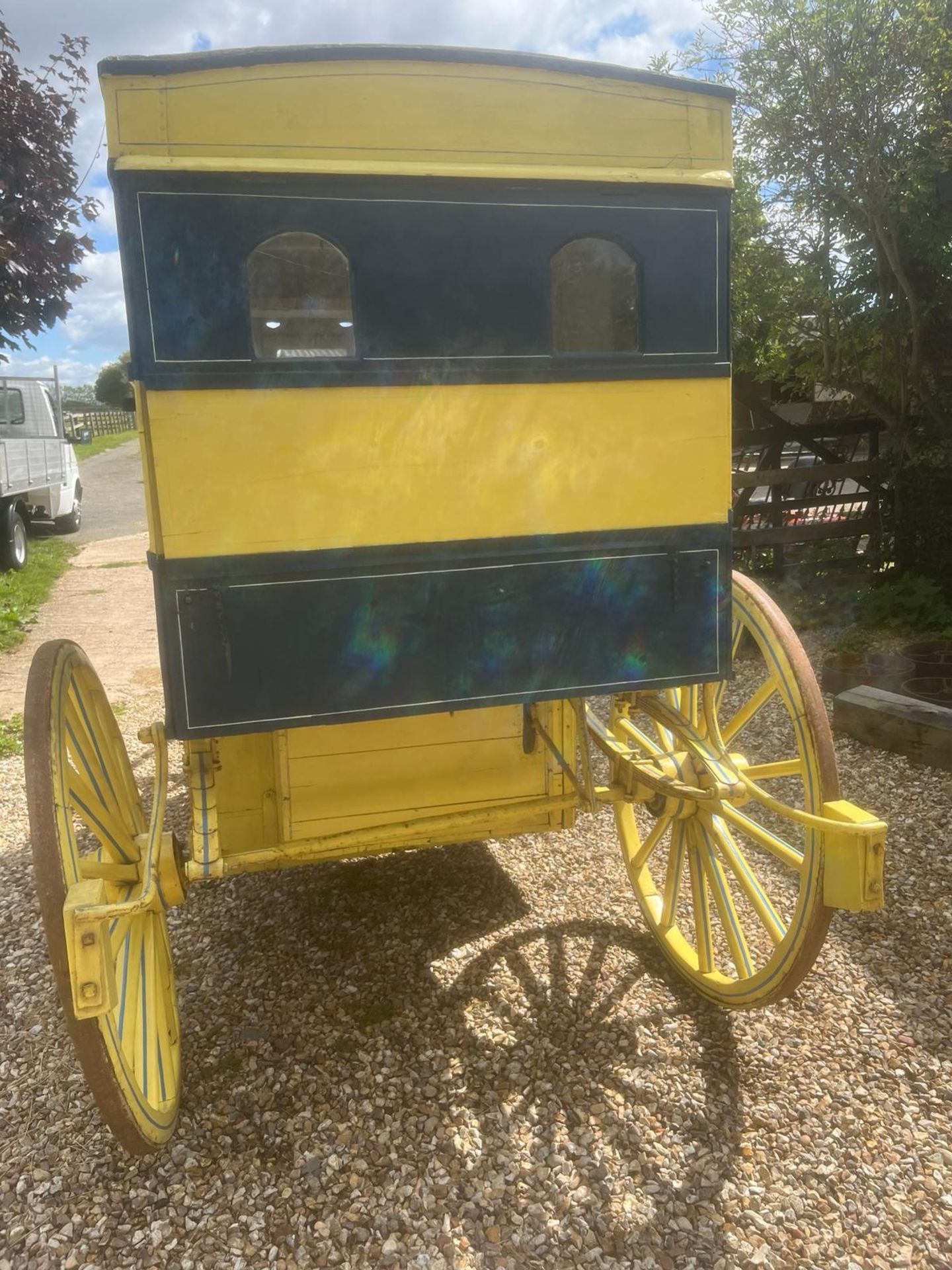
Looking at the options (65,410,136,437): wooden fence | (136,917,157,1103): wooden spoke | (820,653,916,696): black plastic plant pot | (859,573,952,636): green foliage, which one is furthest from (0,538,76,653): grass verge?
(65,410,136,437): wooden fence

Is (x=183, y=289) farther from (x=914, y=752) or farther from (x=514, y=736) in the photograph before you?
(x=914, y=752)

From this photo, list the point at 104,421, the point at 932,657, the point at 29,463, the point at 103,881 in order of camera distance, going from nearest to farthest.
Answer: the point at 103,881 → the point at 932,657 → the point at 29,463 → the point at 104,421

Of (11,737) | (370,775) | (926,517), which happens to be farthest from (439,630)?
(926,517)

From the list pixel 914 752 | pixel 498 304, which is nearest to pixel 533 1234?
pixel 498 304

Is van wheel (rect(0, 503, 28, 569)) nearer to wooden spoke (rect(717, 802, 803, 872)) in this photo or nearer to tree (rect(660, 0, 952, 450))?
tree (rect(660, 0, 952, 450))

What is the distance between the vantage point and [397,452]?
2262 mm

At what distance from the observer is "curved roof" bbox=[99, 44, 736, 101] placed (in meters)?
2.02

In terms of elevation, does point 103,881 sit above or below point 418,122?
below

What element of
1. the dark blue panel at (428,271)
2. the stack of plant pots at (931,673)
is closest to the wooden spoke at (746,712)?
the dark blue panel at (428,271)

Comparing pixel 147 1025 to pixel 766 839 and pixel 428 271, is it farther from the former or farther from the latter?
pixel 428 271

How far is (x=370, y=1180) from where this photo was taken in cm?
226

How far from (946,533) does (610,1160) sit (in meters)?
6.37

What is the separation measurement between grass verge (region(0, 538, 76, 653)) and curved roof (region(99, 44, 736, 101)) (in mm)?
6860

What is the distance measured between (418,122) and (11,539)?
984 cm
